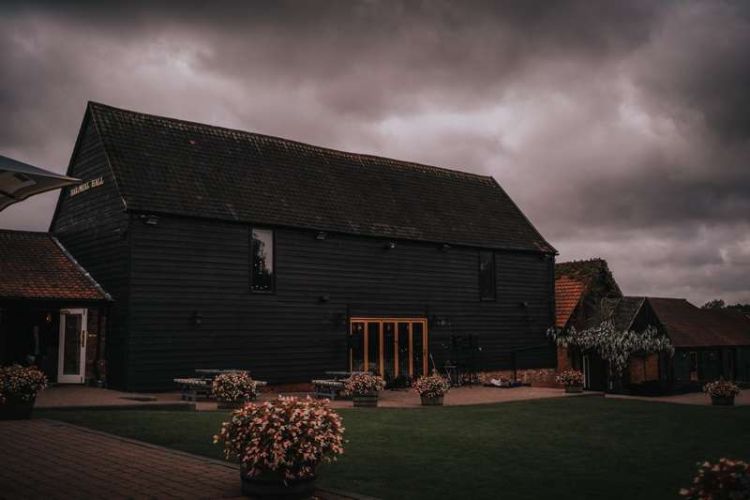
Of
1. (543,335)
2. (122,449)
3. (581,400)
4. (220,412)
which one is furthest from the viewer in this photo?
(543,335)

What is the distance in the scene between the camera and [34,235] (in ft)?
75.4

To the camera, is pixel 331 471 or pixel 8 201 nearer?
pixel 8 201

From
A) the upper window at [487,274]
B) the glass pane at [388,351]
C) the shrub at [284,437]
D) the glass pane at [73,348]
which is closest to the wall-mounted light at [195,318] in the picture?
the glass pane at [73,348]

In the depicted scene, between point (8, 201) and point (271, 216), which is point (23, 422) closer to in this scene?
point (8, 201)

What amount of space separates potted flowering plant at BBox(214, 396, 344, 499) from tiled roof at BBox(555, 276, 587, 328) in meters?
24.5

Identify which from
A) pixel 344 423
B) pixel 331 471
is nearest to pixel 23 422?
pixel 344 423

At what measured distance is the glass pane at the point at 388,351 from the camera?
24562mm

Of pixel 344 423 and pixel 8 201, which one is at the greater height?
pixel 8 201

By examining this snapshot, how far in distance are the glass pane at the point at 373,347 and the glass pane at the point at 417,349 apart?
160 cm

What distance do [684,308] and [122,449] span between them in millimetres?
31990

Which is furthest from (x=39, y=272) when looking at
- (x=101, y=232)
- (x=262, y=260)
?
(x=262, y=260)

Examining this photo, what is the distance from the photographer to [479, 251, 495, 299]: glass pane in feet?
91.5

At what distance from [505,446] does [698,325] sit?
1036 inches

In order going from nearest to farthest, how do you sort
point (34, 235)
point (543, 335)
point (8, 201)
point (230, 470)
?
point (8, 201), point (230, 470), point (34, 235), point (543, 335)
